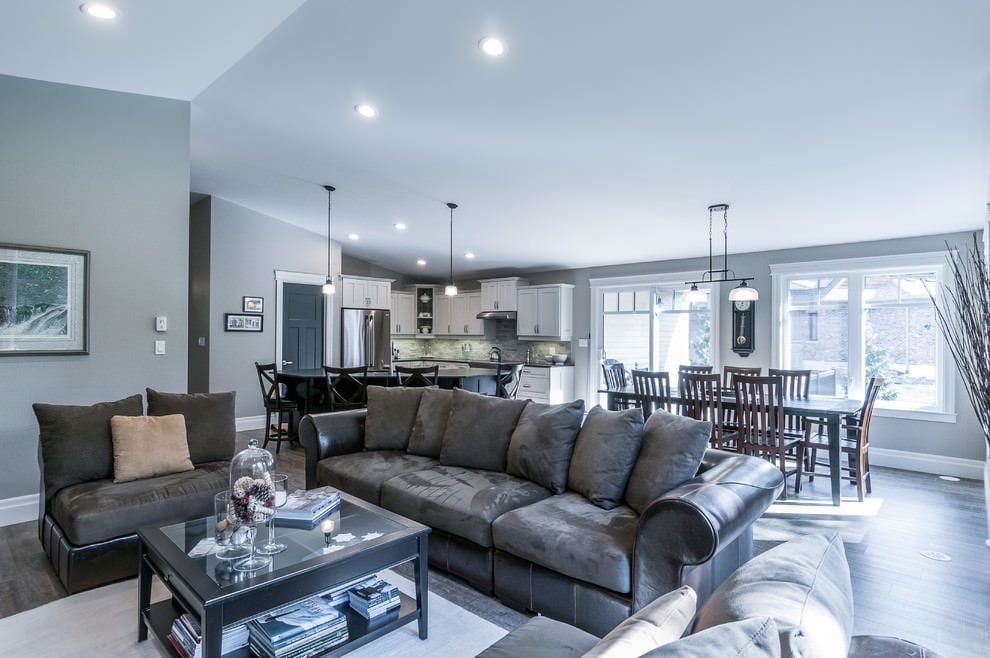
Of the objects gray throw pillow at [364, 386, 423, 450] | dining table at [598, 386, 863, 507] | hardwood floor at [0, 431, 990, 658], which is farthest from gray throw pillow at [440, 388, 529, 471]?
dining table at [598, 386, 863, 507]

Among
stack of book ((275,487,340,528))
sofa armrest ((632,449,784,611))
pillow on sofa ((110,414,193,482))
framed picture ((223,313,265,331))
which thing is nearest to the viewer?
sofa armrest ((632,449,784,611))

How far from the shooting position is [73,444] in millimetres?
3021

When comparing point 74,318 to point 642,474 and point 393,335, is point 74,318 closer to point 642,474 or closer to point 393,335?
point 642,474

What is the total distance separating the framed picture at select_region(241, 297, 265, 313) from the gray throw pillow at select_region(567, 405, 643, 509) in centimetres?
573

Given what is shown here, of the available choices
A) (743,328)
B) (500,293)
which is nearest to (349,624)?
(743,328)

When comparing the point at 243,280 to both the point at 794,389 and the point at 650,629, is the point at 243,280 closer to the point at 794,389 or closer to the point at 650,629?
the point at 794,389

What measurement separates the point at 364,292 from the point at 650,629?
26.0ft

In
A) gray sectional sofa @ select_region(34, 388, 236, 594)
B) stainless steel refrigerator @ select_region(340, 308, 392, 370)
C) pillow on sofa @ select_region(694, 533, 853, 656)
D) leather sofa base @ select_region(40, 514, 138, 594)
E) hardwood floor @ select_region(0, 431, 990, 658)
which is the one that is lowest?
hardwood floor @ select_region(0, 431, 990, 658)

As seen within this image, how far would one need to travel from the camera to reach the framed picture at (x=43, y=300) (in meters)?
3.69

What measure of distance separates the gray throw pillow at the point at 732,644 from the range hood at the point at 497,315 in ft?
25.7

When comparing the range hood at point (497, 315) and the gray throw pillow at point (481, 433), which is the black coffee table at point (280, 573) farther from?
the range hood at point (497, 315)

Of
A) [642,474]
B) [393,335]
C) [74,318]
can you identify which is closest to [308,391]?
[74,318]

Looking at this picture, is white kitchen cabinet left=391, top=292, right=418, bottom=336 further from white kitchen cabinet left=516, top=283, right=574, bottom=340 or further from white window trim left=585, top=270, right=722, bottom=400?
white window trim left=585, top=270, right=722, bottom=400

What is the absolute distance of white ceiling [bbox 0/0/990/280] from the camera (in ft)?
8.21
